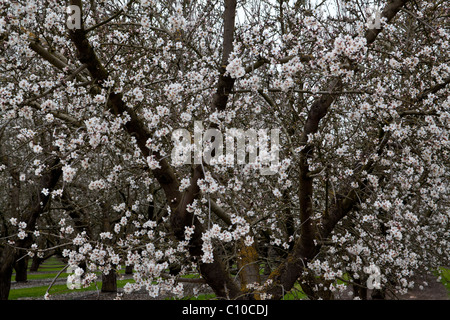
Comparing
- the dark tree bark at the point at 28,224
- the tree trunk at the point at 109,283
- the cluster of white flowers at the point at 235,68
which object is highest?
the cluster of white flowers at the point at 235,68

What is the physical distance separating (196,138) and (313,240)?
199cm

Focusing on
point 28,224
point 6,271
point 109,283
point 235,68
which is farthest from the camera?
point 109,283

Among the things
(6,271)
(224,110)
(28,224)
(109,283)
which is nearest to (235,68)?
(224,110)

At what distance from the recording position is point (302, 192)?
4332 millimetres

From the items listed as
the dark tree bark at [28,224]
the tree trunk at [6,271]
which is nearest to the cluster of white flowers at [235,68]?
the dark tree bark at [28,224]

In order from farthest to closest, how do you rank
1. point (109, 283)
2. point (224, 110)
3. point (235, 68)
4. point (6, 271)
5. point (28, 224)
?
point (109, 283) < point (6, 271) < point (28, 224) < point (224, 110) < point (235, 68)

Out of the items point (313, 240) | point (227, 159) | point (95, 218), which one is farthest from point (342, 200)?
point (95, 218)

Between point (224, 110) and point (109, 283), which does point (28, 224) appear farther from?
point (224, 110)

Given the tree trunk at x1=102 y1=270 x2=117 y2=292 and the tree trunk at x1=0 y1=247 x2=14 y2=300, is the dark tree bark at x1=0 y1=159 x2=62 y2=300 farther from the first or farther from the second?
the tree trunk at x1=102 y1=270 x2=117 y2=292

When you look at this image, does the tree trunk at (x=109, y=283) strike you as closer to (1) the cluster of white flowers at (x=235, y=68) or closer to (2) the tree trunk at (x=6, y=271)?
(2) the tree trunk at (x=6, y=271)

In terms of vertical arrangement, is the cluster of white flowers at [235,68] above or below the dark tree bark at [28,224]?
above

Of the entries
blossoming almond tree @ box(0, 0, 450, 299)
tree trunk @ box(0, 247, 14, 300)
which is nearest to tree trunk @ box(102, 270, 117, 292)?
tree trunk @ box(0, 247, 14, 300)
